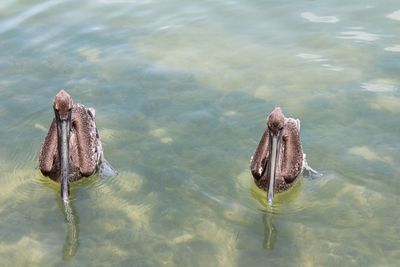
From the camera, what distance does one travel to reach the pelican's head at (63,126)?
7.02m

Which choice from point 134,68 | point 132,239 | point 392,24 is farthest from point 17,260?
point 392,24

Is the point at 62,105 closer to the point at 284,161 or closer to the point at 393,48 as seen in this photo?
the point at 284,161

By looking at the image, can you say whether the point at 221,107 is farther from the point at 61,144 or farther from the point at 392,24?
the point at 392,24

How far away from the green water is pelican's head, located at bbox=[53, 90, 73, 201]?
486mm

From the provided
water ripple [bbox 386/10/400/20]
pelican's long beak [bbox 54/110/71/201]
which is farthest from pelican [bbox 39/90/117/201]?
water ripple [bbox 386/10/400/20]

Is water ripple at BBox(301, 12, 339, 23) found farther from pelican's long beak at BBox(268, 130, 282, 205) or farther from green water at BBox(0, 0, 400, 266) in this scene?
pelican's long beak at BBox(268, 130, 282, 205)

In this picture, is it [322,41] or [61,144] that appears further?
[322,41]

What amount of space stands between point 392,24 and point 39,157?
670cm

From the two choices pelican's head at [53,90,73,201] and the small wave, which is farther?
the small wave

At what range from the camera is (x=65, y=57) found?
11125mm

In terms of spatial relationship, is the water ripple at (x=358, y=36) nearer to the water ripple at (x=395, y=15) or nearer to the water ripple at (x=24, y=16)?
the water ripple at (x=395, y=15)

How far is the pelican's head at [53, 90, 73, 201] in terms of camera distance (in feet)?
23.0

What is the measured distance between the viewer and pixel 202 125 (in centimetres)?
899

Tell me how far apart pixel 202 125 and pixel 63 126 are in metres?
2.41
